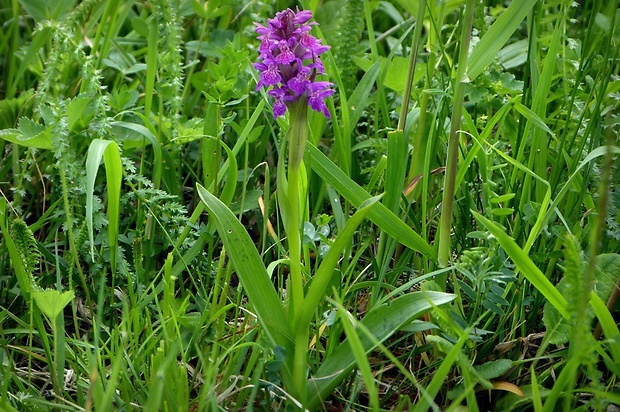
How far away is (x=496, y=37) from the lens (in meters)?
1.59

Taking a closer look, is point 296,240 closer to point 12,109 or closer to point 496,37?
point 496,37

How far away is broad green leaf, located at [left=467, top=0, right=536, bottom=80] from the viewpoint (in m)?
1.58

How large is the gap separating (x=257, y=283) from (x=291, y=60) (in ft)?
1.48

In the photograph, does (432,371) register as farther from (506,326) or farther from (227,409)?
(227,409)

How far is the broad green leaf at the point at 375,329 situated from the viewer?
4.57ft

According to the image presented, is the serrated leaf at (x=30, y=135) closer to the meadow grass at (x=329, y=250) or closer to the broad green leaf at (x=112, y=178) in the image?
the meadow grass at (x=329, y=250)

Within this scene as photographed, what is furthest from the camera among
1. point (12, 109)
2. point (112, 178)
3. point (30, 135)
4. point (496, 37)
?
point (12, 109)

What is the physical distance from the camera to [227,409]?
1457mm

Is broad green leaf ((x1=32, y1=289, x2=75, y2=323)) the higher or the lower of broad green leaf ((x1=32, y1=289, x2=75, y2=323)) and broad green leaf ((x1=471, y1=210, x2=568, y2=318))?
the lower

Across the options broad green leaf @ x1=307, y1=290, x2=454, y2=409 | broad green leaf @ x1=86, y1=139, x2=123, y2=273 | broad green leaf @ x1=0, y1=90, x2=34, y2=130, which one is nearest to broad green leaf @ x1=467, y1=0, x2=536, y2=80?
broad green leaf @ x1=307, y1=290, x2=454, y2=409

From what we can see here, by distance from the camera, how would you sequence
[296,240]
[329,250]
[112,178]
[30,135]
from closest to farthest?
1. [329,250]
2. [296,240]
3. [112,178]
4. [30,135]

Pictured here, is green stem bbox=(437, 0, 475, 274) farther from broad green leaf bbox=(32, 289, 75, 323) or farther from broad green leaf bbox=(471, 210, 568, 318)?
broad green leaf bbox=(32, 289, 75, 323)

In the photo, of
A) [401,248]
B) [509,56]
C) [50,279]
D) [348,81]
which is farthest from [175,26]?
[509,56]

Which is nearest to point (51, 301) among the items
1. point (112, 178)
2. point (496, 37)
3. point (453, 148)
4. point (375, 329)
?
point (112, 178)
